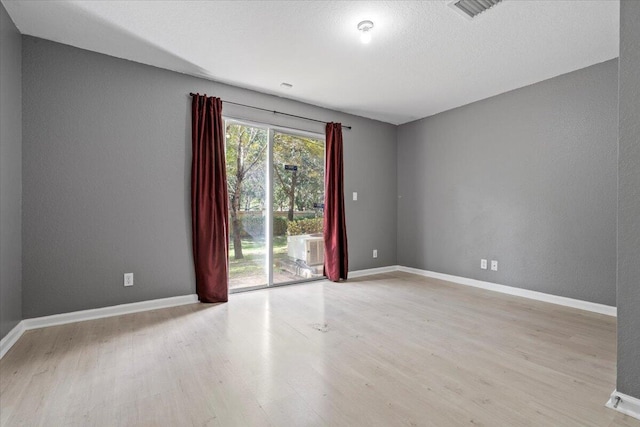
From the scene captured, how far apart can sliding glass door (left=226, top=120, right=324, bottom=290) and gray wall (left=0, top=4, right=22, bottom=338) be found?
1.94 metres

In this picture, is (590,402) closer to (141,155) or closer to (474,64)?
(474,64)

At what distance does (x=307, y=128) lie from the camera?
15.0 feet

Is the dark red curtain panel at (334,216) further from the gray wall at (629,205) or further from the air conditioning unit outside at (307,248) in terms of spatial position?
the gray wall at (629,205)

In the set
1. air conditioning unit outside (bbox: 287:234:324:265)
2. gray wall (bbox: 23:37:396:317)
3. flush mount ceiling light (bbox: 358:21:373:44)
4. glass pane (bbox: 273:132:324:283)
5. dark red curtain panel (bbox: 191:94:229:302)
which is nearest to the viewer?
flush mount ceiling light (bbox: 358:21:373:44)

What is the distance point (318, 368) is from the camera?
208 centimetres

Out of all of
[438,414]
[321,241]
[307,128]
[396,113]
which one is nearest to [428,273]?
[321,241]

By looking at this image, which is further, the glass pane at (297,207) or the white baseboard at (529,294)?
the glass pane at (297,207)

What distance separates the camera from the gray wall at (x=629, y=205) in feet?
5.34

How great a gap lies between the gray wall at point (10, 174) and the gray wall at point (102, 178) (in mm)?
95

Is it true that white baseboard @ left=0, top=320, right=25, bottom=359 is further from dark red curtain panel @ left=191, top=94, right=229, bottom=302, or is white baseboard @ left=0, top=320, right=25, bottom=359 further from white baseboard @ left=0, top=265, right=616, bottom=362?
dark red curtain panel @ left=191, top=94, right=229, bottom=302

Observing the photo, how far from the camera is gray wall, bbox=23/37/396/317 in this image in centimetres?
278

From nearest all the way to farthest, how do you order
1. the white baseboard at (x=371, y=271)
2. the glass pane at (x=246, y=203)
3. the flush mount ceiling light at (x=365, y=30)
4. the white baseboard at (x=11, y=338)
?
the white baseboard at (x=11, y=338)
the flush mount ceiling light at (x=365, y=30)
the glass pane at (x=246, y=203)
the white baseboard at (x=371, y=271)

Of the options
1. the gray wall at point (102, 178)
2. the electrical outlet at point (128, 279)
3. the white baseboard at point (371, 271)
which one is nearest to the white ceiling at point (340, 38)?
the gray wall at point (102, 178)

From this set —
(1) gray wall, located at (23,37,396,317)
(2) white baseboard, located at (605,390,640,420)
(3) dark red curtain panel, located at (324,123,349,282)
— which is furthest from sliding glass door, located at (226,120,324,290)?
(2) white baseboard, located at (605,390,640,420)
